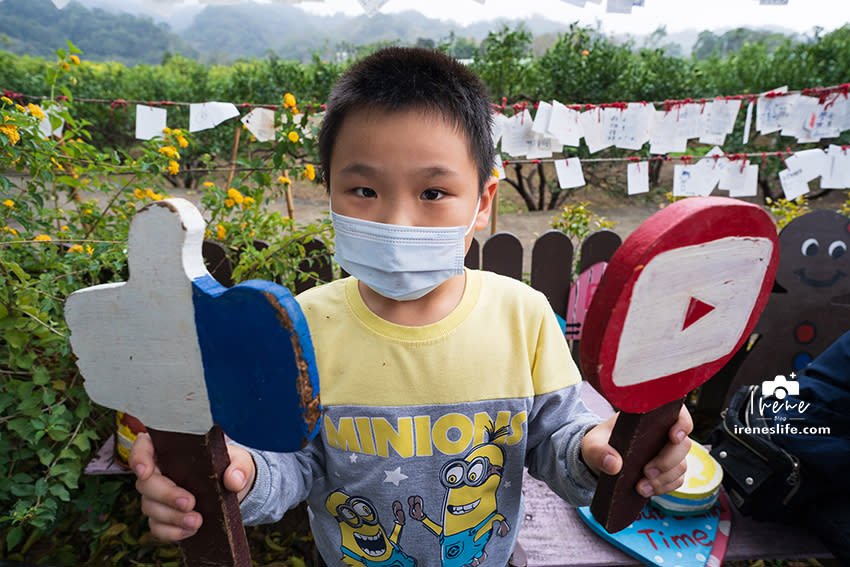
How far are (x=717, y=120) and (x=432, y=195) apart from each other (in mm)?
3730

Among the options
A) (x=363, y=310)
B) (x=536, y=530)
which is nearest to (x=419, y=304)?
(x=363, y=310)

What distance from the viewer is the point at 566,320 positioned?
110 inches

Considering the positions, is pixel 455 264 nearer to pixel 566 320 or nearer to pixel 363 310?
pixel 363 310

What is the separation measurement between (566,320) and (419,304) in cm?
197

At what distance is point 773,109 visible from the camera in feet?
12.0

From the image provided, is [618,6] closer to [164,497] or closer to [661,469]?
[661,469]

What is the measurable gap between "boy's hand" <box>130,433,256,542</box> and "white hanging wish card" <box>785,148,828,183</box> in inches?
163

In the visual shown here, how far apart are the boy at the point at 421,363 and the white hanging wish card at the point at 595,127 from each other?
288cm

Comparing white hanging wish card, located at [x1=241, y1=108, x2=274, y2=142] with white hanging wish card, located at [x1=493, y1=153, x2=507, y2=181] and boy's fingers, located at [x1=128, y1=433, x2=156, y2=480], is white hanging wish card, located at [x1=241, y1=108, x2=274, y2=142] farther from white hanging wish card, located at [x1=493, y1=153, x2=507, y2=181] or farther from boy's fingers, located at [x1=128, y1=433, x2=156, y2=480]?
boy's fingers, located at [x1=128, y1=433, x2=156, y2=480]

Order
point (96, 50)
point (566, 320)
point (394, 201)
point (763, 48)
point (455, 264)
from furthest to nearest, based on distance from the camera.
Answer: point (96, 50) → point (763, 48) → point (566, 320) → point (455, 264) → point (394, 201)

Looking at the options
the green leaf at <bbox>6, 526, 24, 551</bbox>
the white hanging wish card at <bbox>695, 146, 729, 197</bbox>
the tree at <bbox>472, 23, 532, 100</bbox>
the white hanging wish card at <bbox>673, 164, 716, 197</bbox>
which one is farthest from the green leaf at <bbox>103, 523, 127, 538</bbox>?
the tree at <bbox>472, 23, 532, 100</bbox>

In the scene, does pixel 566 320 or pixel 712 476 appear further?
pixel 566 320

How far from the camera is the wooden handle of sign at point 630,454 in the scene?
30.5 inches

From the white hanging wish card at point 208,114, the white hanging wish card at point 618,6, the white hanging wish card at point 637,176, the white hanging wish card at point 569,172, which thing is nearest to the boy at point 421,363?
the white hanging wish card at point 618,6
